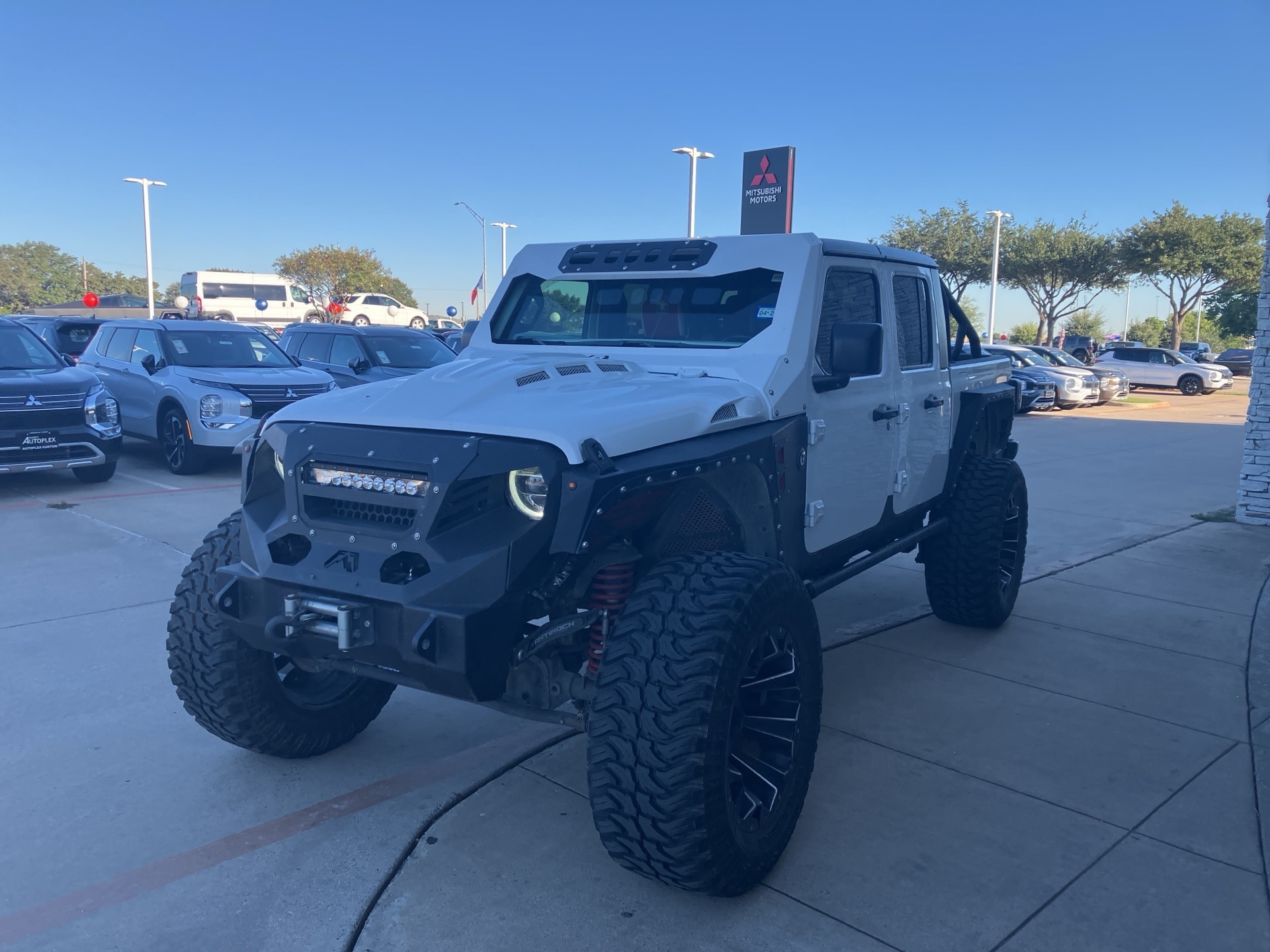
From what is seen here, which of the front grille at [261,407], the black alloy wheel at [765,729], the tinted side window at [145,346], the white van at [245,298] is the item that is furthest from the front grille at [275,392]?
the white van at [245,298]

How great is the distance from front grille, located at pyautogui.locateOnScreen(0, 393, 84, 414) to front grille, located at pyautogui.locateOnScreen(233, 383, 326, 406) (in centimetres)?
154

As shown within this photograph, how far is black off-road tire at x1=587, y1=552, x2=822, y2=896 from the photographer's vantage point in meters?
2.77

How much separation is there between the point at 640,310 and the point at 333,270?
56.4 m

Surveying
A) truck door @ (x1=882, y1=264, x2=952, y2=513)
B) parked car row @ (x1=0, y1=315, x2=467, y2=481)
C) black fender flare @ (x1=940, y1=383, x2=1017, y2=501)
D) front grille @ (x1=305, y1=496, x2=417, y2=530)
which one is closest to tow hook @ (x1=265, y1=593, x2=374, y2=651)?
front grille @ (x1=305, y1=496, x2=417, y2=530)

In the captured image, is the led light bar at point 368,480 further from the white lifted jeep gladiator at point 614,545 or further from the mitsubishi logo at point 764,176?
the mitsubishi logo at point 764,176

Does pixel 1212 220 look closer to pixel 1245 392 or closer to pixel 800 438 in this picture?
pixel 1245 392

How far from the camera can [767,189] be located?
19.0 meters

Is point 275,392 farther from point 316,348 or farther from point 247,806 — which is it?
point 247,806

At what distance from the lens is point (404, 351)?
1298cm

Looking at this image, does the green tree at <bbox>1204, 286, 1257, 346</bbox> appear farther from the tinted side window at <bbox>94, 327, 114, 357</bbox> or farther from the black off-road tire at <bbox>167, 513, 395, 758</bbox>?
the black off-road tire at <bbox>167, 513, 395, 758</bbox>

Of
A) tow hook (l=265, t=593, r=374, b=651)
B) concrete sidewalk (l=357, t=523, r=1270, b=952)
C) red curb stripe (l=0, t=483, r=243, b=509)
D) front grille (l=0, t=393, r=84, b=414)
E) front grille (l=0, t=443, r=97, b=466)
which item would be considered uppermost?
front grille (l=0, t=393, r=84, b=414)

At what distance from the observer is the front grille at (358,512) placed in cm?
297

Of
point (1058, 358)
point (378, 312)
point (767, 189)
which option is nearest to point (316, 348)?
point (767, 189)

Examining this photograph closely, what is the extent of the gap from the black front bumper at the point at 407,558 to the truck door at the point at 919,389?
8.17 ft
